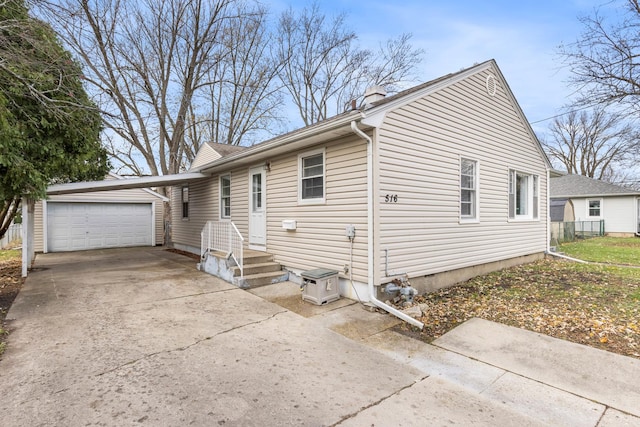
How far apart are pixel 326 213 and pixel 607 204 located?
74.7 ft

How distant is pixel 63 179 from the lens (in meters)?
8.09

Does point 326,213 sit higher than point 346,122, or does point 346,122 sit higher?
point 346,122

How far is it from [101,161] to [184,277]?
13.9ft

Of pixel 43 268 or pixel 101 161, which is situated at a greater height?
pixel 101 161

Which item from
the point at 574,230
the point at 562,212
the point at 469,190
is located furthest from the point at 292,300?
the point at 562,212

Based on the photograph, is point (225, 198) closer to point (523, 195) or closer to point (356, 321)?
point (356, 321)

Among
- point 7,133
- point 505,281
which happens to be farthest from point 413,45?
point 7,133

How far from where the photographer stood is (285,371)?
127 inches

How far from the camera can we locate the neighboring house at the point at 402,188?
552 cm

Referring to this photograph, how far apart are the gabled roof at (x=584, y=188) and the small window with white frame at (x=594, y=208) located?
62cm

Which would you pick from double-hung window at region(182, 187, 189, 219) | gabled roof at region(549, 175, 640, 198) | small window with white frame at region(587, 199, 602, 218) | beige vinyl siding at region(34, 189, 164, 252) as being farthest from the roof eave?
small window with white frame at region(587, 199, 602, 218)

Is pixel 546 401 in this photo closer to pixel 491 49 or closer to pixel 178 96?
pixel 491 49

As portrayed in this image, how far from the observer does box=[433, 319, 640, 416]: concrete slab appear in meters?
2.94

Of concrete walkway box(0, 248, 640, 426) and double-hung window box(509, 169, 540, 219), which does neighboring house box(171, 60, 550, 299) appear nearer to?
double-hung window box(509, 169, 540, 219)
